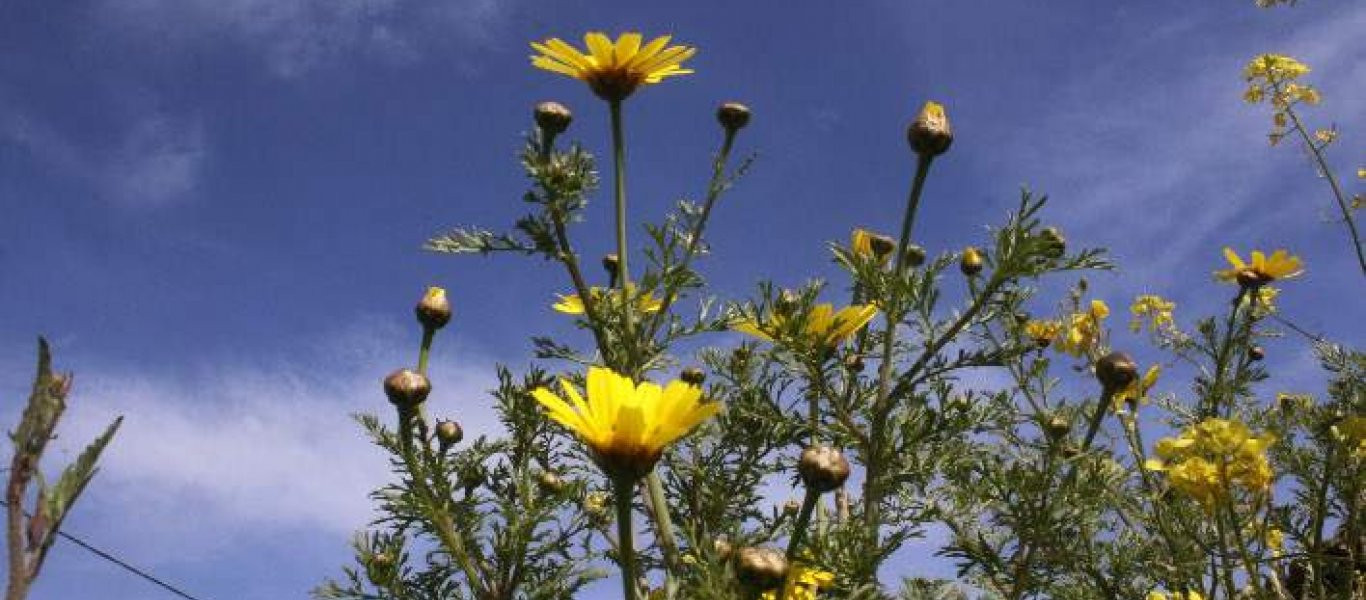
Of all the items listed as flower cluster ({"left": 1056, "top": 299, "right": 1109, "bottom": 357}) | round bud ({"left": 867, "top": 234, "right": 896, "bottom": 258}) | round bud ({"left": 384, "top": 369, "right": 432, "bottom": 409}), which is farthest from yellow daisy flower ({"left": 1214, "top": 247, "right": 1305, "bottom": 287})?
round bud ({"left": 384, "top": 369, "right": 432, "bottom": 409})

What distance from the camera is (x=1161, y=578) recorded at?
9.26ft

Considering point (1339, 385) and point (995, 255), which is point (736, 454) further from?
point (1339, 385)

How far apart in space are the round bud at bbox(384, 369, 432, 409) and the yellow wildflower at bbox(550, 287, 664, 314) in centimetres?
35

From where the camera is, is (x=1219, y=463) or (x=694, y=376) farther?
(x=694, y=376)

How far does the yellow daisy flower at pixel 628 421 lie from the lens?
1.26 m

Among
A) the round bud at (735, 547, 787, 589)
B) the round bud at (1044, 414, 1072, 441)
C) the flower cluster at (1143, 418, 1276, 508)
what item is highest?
the round bud at (1044, 414, 1072, 441)

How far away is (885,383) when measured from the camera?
1.98 metres

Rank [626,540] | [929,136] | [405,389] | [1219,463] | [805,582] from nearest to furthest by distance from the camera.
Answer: [626,540] < [805,582] < [405,389] < [929,136] < [1219,463]

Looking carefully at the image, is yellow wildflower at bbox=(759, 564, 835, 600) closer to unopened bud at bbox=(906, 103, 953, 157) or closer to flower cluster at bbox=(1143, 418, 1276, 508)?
unopened bud at bbox=(906, 103, 953, 157)

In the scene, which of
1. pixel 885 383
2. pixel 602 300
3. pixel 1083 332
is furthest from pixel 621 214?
pixel 1083 332

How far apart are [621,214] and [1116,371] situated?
1176 mm

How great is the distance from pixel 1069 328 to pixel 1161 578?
1.34 metres

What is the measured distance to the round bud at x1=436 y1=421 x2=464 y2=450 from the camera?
2410 millimetres

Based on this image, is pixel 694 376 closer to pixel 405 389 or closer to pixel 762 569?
pixel 405 389
